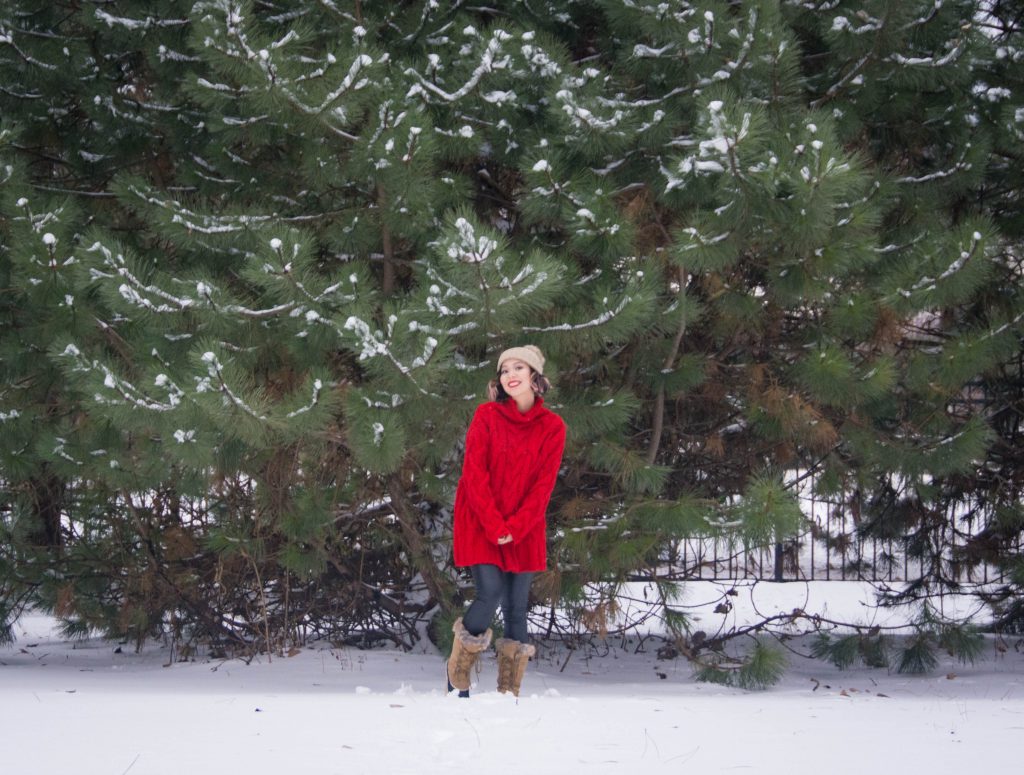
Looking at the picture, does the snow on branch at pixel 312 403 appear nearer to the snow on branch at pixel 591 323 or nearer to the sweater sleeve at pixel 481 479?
the sweater sleeve at pixel 481 479

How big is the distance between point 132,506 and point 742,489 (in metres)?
3.60

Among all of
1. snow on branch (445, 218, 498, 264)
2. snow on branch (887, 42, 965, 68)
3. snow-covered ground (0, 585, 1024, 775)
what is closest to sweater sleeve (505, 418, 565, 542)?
snow-covered ground (0, 585, 1024, 775)

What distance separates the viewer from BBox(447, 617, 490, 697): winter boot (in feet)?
15.0

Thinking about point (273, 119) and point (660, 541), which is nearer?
point (273, 119)

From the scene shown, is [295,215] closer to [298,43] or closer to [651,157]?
[298,43]

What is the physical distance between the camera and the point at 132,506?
6.44 meters

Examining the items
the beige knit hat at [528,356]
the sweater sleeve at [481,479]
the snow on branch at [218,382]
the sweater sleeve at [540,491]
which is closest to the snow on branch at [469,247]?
the beige knit hat at [528,356]

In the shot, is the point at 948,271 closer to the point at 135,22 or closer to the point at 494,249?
the point at 494,249

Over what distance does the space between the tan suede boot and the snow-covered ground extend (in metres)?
0.12

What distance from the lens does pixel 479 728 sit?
3912 mm

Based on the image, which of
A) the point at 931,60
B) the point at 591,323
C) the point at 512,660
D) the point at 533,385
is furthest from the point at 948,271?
the point at 512,660

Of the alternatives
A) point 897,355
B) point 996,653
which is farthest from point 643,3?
point 996,653

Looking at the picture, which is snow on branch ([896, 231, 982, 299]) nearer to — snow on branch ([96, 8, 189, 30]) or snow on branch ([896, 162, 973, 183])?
snow on branch ([896, 162, 973, 183])

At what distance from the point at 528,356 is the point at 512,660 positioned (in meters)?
1.34
